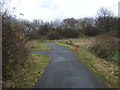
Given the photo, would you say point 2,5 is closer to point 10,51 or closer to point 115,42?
point 10,51

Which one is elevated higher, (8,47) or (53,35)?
(53,35)

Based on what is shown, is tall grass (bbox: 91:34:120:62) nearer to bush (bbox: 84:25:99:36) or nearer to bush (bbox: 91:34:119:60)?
bush (bbox: 91:34:119:60)

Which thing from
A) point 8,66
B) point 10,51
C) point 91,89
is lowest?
point 91,89

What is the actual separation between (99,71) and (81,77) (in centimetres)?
199

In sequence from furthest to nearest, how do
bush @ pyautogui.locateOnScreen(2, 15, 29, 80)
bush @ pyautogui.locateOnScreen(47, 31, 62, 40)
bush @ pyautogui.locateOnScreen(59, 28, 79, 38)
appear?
bush @ pyautogui.locateOnScreen(47, 31, 62, 40), bush @ pyautogui.locateOnScreen(59, 28, 79, 38), bush @ pyautogui.locateOnScreen(2, 15, 29, 80)

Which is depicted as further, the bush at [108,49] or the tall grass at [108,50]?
the bush at [108,49]

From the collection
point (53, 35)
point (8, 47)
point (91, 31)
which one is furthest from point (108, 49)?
point (53, 35)

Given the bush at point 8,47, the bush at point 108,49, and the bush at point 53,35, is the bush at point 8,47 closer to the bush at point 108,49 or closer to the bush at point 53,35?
the bush at point 108,49

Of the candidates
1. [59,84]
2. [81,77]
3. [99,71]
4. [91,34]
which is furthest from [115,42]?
[91,34]

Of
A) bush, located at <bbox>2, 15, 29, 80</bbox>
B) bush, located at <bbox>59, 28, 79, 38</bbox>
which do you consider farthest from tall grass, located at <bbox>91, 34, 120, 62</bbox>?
bush, located at <bbox>59, 28, 79, 38</bbox>

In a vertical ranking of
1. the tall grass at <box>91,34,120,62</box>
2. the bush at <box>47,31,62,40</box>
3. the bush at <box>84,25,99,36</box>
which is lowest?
the tall grass at <box>91,34,120,62</box>

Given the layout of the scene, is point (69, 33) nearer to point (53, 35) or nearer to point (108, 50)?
point (53, 35)

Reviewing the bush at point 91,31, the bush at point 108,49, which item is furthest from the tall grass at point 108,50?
the bush at point 91,31

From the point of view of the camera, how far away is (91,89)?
925cm
